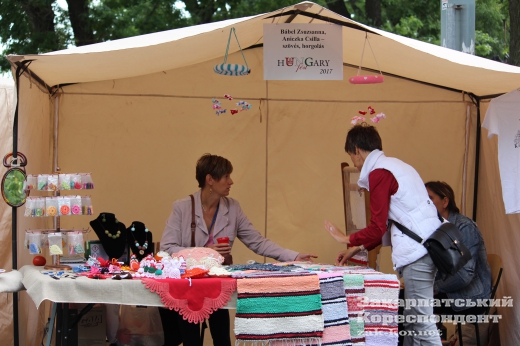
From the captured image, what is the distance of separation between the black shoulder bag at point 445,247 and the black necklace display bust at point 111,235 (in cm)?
195

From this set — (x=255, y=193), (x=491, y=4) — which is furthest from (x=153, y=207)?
(x=491, y=4)

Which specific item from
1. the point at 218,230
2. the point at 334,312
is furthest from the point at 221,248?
the point at 334,312

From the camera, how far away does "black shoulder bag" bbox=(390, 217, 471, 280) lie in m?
3.54

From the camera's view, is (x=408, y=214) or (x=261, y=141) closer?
(x=408, y=214)

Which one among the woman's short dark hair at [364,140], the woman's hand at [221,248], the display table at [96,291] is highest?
the woman's short dark hair at [364,140]

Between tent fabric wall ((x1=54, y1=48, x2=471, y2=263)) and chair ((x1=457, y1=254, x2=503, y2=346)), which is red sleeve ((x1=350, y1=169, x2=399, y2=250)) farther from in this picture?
tent fabric wall ((x1=54, y1=48, x2=471, y2=263))

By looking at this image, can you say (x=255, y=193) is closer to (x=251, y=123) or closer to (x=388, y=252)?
(x=251, y=123)

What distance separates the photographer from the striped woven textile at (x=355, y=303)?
3.55 meters

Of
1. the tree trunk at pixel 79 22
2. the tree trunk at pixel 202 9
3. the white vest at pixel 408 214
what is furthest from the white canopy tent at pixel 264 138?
the tree trunk at pixel 202 9

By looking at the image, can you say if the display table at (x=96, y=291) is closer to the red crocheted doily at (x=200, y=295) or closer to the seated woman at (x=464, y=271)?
the red crocheted doily at (x=200, y=295)

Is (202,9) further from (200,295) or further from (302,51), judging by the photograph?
(200,295)

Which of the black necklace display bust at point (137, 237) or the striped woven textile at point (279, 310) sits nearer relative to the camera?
the striped woven textile at point (279, 310)

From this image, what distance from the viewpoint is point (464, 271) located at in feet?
14.7

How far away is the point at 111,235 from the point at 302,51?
1.75 metres
